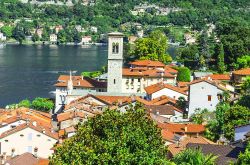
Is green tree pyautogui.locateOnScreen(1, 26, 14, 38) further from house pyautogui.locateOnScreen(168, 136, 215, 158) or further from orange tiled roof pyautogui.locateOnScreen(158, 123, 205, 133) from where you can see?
house pyautogui.locateOnScreen(168, 136, 215, 158)

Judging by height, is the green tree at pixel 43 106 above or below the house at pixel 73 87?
below

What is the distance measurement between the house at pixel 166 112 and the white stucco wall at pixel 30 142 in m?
5.30

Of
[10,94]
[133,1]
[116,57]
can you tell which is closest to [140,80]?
[116,57]

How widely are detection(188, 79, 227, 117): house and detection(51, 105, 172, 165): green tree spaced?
14.6 m

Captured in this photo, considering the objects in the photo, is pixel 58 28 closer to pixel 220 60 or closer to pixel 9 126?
pixel 220 60

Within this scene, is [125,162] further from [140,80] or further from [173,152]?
[140,80]

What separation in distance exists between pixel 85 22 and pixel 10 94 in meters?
103

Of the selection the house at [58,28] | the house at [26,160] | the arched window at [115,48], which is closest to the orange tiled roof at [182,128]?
the house at [26,160]

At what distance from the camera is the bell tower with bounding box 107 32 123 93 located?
118ft

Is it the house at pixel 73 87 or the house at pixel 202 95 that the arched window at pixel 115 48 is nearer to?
the house at pixel 73 87

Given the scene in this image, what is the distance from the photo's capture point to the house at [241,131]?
1969 cm

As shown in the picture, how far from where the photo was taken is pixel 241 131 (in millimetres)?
20062

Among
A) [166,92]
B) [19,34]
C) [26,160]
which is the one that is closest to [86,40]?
[19,34]

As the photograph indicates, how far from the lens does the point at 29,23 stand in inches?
5615
